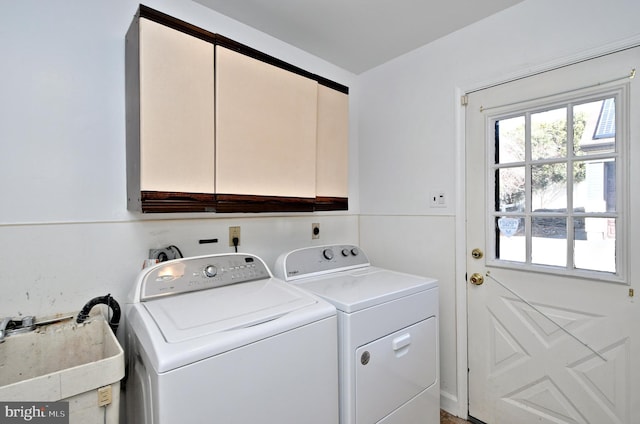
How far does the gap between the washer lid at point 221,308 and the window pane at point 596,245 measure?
1.40 metres

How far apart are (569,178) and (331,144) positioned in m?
1.31

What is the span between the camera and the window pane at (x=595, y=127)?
142 cm

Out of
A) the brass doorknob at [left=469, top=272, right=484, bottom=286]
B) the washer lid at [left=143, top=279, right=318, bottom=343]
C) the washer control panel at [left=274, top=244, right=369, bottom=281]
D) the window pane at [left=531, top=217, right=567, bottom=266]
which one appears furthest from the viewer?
the brass doorknob at [left=469, top=272, right=484, bottom=286]

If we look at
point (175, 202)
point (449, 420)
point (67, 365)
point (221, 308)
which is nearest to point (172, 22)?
point (175, 202)

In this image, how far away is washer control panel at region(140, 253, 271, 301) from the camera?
128cm

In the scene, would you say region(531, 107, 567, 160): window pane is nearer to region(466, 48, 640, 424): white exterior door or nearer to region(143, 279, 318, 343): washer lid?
region(466, 48, 640, 424): white exterior door

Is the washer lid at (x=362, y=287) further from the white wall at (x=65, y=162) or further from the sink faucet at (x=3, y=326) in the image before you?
the sink faucet at (x=3, y=326)

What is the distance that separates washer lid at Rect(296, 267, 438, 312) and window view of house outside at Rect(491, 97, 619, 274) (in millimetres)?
618

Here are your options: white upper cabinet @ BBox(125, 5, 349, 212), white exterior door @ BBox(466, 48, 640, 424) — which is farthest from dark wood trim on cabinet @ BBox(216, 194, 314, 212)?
white exterior door @ BBox(466, 48, 640, 424)

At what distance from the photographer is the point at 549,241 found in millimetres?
1611

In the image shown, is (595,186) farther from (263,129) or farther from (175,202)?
(175,202)

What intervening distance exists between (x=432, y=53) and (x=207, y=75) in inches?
61.2

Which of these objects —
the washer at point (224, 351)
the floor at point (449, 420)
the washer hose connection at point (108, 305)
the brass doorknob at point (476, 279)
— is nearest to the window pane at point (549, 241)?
the brass doorknob at point (476, 279)

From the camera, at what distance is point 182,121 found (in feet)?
4.22
